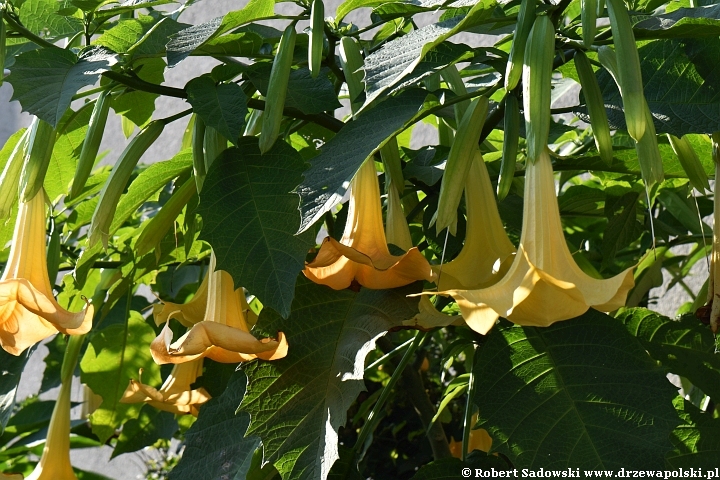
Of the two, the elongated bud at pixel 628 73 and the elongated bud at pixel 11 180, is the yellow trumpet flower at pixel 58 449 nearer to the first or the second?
the elongated bud at pixel 11 180

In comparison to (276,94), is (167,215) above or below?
below

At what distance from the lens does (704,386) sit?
81 centimetres

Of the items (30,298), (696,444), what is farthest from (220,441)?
(696,444)

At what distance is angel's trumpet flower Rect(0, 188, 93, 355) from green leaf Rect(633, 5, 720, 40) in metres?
0.49

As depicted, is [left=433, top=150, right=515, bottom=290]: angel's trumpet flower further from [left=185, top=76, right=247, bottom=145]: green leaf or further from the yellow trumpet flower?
the yellow trumpet flower

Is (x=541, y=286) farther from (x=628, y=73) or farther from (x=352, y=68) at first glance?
(x=352, y=68)

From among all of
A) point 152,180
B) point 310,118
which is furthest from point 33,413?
point 310,118

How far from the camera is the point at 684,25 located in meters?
0.57

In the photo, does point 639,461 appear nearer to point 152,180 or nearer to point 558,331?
point 558,331

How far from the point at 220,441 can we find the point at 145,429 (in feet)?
1.64

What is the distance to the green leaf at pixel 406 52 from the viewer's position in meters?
0.50

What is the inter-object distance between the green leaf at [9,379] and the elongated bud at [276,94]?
426 millimetres

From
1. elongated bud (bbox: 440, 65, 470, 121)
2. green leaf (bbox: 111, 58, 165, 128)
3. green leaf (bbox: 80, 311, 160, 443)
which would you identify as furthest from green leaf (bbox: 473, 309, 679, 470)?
green leaf (bbox: 80, 311, 160, 443)

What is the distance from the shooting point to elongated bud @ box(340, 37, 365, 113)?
659 mm
